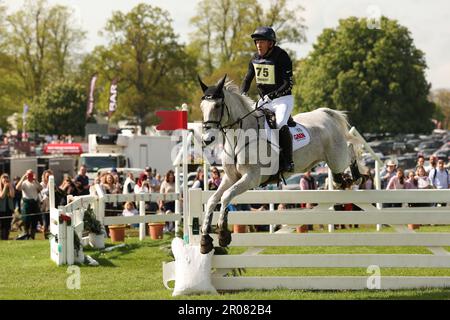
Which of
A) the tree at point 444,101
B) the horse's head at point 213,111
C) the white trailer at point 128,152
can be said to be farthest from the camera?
the tree at point 444,101

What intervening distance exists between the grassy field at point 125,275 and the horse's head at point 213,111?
6.30 feet

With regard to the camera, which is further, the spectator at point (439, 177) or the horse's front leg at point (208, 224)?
the spectator at point (439, 177)

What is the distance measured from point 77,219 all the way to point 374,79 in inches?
1825

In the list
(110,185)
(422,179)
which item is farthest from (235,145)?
(110,185)

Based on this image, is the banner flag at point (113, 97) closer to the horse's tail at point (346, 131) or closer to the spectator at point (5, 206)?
the spectator at point (5, 206)

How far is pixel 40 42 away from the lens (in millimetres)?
64250

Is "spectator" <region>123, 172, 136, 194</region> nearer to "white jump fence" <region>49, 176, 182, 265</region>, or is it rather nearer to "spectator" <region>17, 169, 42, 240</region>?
"spectator" <region>17, 169, 42, 240</region>

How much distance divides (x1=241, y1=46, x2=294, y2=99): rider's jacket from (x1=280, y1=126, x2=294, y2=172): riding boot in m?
0.50

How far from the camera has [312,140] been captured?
10.6 meters

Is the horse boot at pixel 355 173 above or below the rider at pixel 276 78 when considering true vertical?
below

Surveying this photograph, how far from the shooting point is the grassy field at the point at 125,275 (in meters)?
9.21

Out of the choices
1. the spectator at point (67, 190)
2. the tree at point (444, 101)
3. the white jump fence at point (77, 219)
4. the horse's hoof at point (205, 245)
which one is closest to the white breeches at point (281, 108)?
the horse's hoof at point (205, 245)


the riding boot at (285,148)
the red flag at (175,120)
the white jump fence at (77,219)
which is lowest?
the white jump fence at (77,219)

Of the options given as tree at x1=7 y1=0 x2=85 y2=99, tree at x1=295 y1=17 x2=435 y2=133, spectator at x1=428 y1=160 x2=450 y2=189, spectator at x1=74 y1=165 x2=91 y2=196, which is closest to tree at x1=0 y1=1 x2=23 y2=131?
tree at x1=7 y1=0 x2=85 y2=99
